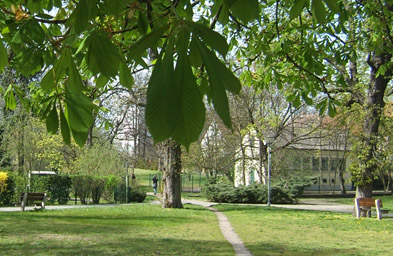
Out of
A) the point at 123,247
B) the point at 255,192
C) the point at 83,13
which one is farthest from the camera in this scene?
the point at 255,192

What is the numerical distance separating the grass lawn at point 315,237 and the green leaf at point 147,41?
317 inches

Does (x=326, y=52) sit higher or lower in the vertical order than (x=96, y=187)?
higher

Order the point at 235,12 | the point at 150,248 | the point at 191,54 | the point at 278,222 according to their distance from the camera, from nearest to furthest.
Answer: the point at 191,54
the point at 235,12
the point at 150,248
the point at 278,222

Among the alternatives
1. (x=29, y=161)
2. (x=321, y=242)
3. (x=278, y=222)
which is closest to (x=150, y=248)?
(x=321, y=242)

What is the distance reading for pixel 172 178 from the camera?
21.0m

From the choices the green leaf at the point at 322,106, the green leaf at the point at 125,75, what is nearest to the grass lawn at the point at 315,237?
the green leaf at the point at 322,106

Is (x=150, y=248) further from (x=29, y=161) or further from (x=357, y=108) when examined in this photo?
(x=29, y=161)

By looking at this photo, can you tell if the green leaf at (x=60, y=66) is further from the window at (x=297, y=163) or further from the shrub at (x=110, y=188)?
the window at (x=297, y=163)

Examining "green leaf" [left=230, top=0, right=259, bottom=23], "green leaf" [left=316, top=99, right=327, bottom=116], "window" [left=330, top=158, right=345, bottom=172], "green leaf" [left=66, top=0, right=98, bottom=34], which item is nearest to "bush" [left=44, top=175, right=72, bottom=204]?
"green leaf" [left=316, top=99, right=327, bottom=116]

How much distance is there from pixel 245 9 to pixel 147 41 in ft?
1.19

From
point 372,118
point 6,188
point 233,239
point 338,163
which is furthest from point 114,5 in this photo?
point 338,163

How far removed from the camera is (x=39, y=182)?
22344 millimetres

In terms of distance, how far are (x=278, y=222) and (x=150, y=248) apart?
26.0ft

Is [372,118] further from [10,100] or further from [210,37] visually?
[210,37]
